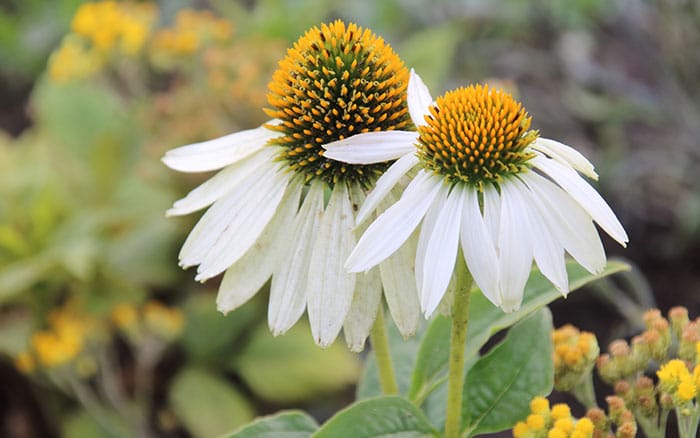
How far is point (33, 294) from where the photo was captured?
2.19 m

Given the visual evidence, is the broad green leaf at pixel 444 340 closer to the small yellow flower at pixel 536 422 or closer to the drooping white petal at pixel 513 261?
the small yellow flower at pixel 536 422

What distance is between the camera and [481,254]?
2.39 ft

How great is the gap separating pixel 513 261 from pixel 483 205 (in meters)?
0.09

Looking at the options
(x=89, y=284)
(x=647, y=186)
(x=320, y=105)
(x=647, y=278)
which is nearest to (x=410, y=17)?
(x=647, y=186)

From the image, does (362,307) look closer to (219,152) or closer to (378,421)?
(378,421)

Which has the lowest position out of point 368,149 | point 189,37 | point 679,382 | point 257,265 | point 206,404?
point 206,404

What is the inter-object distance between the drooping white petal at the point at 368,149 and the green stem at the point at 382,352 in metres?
0.19

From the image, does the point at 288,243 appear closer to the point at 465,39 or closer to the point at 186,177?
the point at 186,177

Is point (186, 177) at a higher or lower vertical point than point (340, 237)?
higher

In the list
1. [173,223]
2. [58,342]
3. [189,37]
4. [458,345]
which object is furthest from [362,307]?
[189,37]

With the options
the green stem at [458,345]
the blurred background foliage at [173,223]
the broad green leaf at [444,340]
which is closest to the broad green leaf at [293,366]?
the blurred background foliage at [173,223]

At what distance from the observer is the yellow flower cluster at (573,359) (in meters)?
0.94

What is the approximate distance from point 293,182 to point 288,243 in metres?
0.07

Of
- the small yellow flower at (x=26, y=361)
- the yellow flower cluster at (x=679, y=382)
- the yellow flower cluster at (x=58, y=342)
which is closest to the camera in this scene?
the yellow flower cluster at (x=679, y=382)
